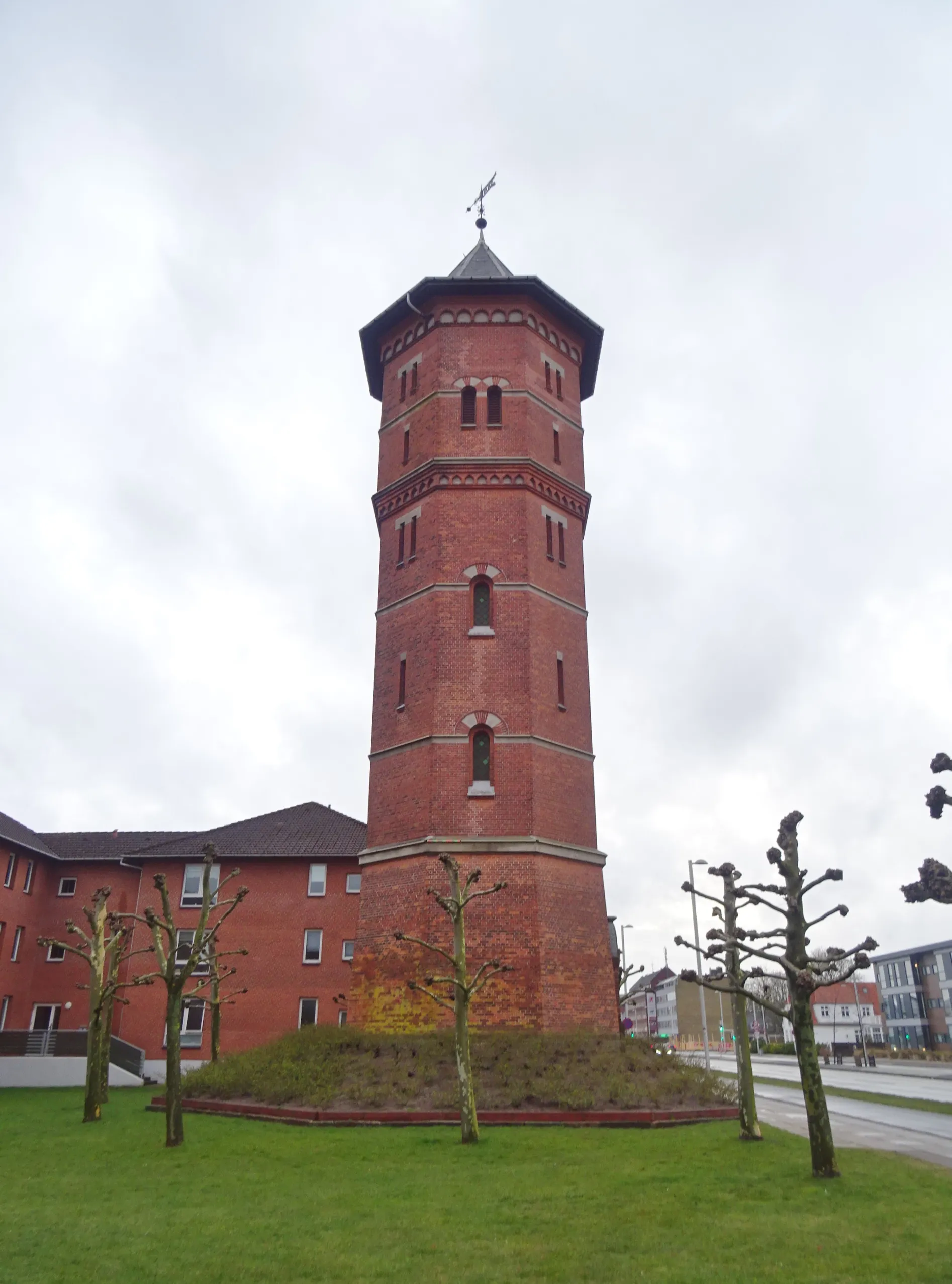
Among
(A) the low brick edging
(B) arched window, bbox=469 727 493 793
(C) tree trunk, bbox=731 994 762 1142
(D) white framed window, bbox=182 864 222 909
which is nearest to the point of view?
(C) tree trunk, bbox=731 994 762 1142

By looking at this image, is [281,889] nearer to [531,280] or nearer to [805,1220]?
[531,280]

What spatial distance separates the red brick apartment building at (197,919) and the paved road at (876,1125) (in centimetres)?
1702

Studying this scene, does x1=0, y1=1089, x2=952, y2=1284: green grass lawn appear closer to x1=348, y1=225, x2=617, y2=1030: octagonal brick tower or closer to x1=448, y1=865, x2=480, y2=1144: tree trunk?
x1=448, y1=865, x2=480, y2=1144: tree trunk

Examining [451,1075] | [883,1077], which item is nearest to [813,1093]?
[451,1075]

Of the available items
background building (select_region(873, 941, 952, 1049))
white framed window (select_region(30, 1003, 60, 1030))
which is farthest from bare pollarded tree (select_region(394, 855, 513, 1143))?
background building (select_region(873, 941, 952, 1049))

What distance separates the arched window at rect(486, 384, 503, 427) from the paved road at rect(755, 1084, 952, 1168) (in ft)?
59.8

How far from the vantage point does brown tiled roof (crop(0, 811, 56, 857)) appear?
37.0 meters

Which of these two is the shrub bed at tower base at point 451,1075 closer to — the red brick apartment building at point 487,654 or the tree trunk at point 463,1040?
the red brick apartment building at point 487,654

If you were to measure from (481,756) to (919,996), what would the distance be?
8993cm

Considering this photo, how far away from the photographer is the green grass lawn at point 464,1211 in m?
8.13

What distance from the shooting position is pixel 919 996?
94.2 meters

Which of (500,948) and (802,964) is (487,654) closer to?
(500,948)

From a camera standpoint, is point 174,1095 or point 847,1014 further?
point 847,1014

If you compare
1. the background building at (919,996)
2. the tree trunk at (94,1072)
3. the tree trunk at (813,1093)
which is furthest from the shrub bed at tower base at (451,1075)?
the background building at (919,996)
